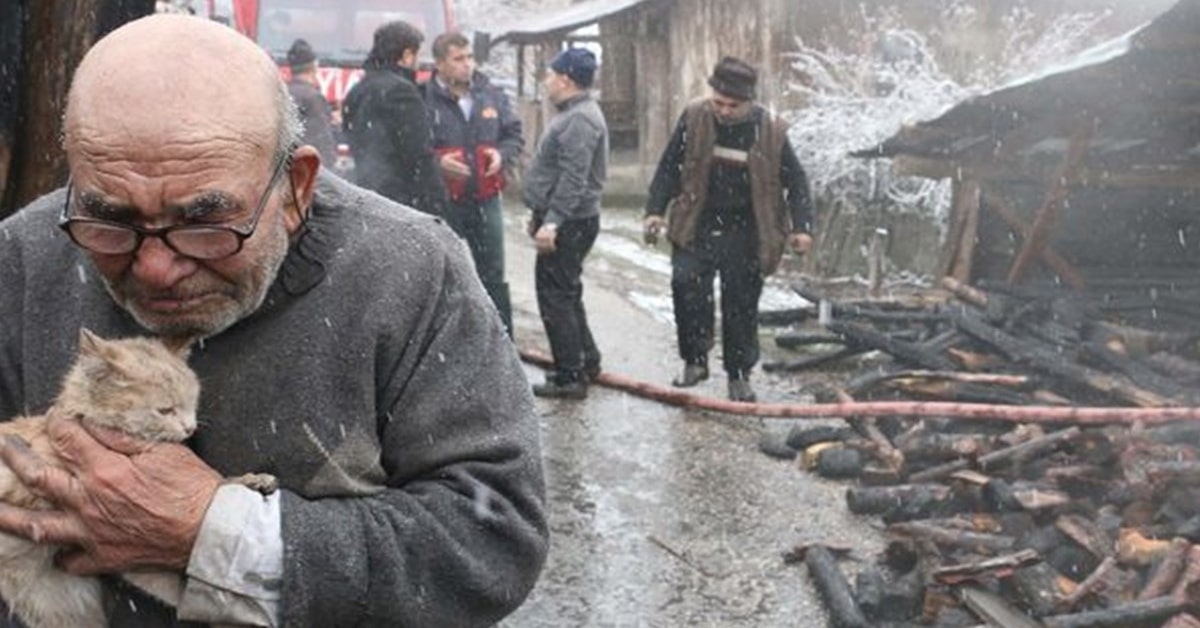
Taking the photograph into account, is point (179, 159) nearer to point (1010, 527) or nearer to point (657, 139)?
point (1010, 527)

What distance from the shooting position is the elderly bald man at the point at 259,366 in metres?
1.86

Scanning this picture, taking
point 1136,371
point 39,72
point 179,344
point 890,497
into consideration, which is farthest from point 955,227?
point 179,344

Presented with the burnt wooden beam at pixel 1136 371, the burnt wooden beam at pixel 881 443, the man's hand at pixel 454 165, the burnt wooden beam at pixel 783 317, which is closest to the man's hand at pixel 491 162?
the man's hand at pixel 454 165

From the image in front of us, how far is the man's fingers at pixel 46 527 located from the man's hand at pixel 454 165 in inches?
274

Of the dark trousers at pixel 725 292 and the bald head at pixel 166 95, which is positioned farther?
the dark trousers at pixel 725 292

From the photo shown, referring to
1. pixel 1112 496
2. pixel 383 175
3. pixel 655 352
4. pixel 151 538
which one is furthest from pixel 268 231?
pixel 655 352

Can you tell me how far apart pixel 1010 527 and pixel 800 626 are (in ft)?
4.73

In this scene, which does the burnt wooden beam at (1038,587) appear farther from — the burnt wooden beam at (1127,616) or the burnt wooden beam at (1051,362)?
the burnt wooden beam at (1051,362)

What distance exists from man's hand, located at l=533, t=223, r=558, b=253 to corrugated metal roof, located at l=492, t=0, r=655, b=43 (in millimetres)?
17239

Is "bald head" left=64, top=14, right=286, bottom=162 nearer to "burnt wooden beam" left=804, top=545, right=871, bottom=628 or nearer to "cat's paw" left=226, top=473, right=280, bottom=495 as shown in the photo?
"cat's paw" left=226, top=473, right=280, bottom=495

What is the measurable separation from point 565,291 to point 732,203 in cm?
124

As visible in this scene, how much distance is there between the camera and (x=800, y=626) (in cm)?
568

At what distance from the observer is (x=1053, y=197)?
34.4 feet

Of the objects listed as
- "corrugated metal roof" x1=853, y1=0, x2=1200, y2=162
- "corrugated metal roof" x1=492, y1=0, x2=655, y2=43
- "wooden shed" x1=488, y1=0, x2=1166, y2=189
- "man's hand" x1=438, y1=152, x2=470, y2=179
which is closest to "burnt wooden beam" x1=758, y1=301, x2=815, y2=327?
"corrugated metal roof" x1=853, y1=0, x2=1200, y2=162
